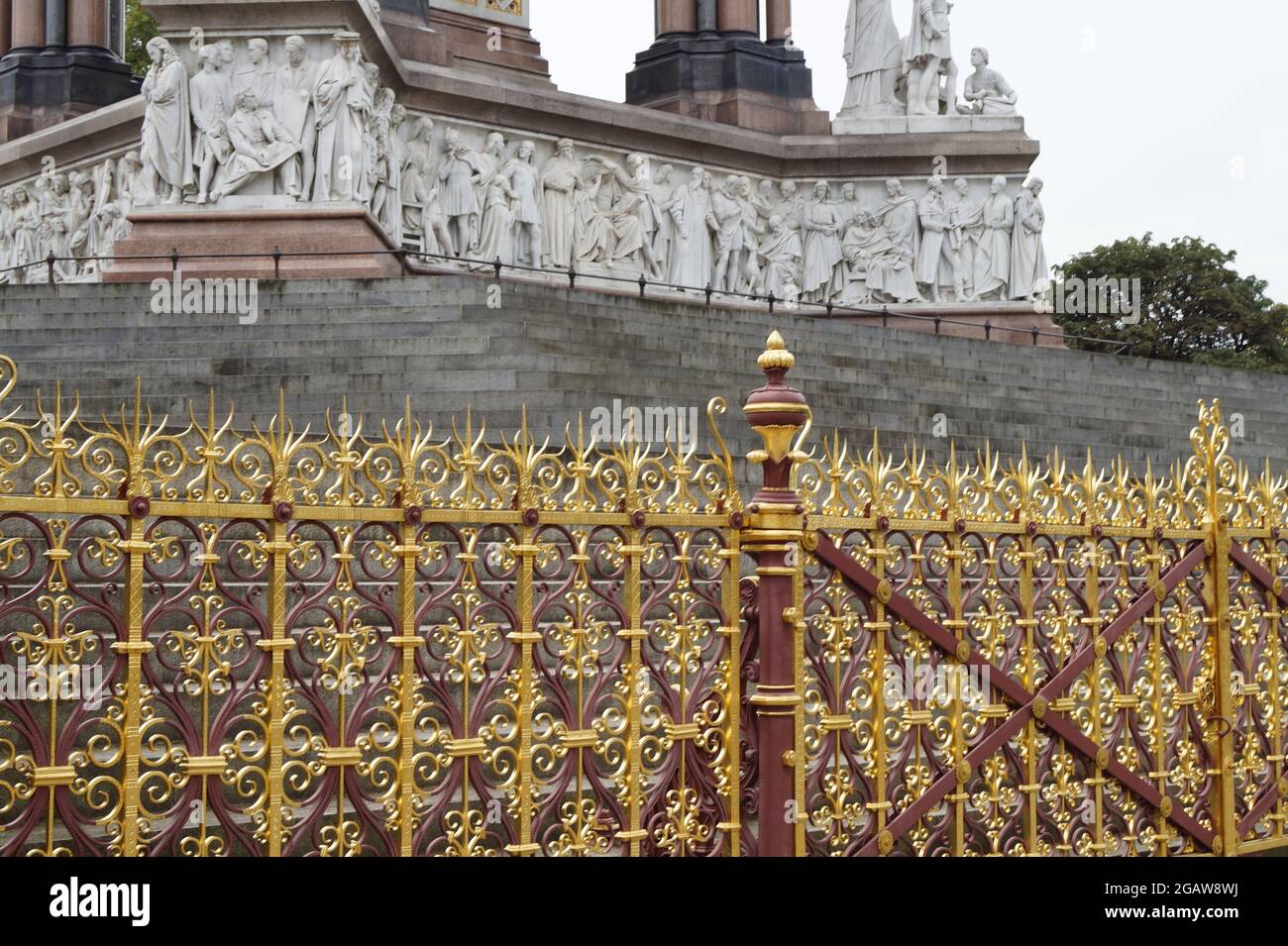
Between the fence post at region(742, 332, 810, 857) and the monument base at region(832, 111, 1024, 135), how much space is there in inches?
806

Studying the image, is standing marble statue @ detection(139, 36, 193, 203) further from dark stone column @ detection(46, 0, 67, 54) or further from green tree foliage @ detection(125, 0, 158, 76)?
green tree foliage @ detection(125, 0, 158, 76)

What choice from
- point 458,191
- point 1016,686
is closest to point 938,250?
point 458,191

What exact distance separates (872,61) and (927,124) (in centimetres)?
146

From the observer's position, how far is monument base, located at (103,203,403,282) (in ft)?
60.7

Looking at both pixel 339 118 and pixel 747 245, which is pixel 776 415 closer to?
pixel 339 118

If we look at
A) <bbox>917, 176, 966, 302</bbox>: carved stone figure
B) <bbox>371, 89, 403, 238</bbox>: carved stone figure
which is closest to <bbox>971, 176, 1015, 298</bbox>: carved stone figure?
<bbox>917, 176, 966, 302</bbox>: carved stone figure

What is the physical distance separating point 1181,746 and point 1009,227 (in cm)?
1866

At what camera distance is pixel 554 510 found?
5891 mm

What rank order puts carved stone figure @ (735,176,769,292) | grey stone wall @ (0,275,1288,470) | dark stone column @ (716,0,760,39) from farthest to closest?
1. dark stone column @ (716,0,760,39)
2. carved stone figure @ (735,176,769,292)
3. grey stone wall @ (0,275,1288,470)

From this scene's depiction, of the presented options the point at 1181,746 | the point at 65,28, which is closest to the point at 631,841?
the point at 1181,746

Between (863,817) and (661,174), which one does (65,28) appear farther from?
(863,817)

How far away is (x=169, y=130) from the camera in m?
18.8

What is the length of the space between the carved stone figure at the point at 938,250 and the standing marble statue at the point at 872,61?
1641 millimetres

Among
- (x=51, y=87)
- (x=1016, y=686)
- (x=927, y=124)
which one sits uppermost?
(x=51, y=87)
